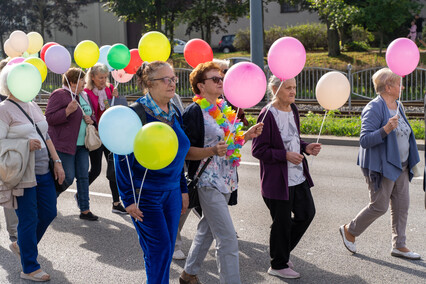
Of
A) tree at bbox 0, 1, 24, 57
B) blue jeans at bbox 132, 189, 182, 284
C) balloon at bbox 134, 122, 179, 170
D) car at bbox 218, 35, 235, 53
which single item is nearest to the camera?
balloon at bbox 134, 122, 179, 170

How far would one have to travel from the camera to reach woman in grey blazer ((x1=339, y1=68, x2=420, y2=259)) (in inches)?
204

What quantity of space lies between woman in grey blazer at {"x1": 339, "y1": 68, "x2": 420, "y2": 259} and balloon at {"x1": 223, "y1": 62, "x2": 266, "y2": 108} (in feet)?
4.18

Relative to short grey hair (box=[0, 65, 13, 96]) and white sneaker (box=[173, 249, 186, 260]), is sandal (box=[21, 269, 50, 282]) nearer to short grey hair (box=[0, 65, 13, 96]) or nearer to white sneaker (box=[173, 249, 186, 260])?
white sneaker (box=[173, 249, 186, 260])

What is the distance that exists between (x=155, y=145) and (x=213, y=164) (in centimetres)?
120

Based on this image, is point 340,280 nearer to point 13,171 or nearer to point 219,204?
point 219,204

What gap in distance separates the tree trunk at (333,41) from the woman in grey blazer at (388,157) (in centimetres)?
2010

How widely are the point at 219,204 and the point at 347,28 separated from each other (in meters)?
21.7

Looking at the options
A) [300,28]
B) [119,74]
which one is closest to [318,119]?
[119,74]

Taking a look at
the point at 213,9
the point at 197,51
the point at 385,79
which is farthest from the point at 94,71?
the point at 213,9

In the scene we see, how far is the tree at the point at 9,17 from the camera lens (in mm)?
32875

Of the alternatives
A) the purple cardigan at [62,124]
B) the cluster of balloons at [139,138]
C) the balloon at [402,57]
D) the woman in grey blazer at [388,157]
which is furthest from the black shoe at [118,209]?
the balloon at [402,57]

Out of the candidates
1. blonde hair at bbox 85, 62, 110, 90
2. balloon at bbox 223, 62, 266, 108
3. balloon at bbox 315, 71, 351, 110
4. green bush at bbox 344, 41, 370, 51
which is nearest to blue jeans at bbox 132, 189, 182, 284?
balloon at bbox 223, 62, 266, 108

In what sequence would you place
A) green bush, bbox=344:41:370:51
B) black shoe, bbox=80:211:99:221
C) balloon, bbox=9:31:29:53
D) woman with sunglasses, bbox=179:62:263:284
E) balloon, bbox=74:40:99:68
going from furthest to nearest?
green bush, bbox=344:41:370:51 < balloon, bbox=9:31:29:53 < black shoe, bbox=80:211:99:221 < balloon, bbox=74:40:99:68 < woman with sunglasses, bbox=179:62:263:284

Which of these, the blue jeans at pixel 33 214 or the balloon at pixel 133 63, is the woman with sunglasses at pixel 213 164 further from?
the balloon at pixel 133 63
